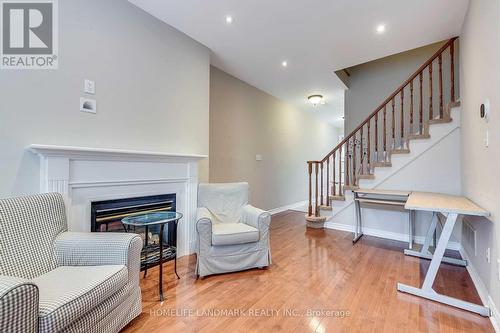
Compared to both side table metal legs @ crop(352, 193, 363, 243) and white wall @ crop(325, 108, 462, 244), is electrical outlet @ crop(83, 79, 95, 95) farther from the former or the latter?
white wall @ crop(325, 108, 462, 244)

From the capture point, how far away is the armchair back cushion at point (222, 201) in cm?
281

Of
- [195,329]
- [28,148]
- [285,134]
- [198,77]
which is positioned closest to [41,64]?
[28,148]

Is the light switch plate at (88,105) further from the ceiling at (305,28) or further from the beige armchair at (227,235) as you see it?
the beige armchair at (227,235)

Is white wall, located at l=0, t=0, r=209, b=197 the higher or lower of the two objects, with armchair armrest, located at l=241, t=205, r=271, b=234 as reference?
higher

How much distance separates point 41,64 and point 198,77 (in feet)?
5.21

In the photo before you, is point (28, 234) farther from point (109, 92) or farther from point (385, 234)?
point (385, 234)

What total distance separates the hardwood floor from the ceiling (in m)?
2.69

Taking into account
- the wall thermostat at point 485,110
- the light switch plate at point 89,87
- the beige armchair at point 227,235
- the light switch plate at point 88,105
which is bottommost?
the beige armchair at point 227,235

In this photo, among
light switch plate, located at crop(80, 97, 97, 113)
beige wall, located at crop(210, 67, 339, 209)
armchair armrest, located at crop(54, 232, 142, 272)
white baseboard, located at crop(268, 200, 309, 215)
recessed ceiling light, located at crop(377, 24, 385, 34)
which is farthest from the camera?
white baseboard, located at crop(268, 200, 309, 215)

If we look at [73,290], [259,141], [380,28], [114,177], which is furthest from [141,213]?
[380,28]

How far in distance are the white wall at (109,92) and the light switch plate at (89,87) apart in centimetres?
4

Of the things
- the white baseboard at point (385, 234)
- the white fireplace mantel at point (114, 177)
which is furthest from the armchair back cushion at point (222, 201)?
the white baseboard at point (385, 234)

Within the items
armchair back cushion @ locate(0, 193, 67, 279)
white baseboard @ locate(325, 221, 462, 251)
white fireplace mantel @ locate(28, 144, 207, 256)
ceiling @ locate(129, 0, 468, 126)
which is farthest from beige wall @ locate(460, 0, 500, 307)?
armchair back cushion @ locate(0, 193, 67, 279)

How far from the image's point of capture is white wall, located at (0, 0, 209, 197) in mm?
1720
